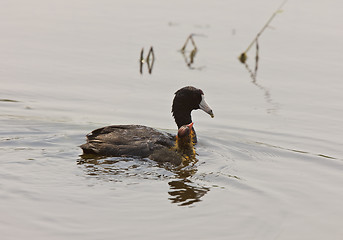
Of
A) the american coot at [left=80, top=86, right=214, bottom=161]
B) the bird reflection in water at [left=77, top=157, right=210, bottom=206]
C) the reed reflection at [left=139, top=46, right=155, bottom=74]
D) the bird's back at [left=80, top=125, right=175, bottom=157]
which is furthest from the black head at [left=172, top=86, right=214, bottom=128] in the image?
the reed reflection at [left=139, top=46, right=155, bottom=74]

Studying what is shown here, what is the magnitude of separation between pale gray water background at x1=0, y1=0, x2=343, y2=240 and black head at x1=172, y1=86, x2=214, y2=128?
1.53 feet

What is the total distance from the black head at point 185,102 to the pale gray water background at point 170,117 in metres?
0.47

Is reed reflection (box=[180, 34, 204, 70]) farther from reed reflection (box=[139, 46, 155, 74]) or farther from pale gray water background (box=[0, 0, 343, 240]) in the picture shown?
reed reflection (box=[139, 46, 155, 74])

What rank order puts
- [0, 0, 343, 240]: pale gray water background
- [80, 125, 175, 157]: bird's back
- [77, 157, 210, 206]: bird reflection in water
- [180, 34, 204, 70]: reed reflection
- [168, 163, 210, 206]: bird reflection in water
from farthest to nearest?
1. [180, 34, 204, 70]: reed reflection
2. [80, 125, 175, 157]: bird's back
3. [77, 157, 210, 206]: bird reflection in water
4. [168, 163, 210, 206]: bird reflection in water
5. [0, 0, 343, 240]: pale gray water background

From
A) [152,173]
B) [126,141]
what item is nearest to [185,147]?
[126,141]

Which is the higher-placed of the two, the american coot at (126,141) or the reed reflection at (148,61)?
the reed reflection at (148,61)

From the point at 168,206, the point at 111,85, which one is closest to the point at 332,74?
the point at 111,85

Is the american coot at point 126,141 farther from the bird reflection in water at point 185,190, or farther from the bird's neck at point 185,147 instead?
the bird reflection in water at point 185,190

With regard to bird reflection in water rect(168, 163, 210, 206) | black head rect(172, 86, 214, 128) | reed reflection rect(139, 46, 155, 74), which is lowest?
bird reflection in water rect(168, 163, 210, 206)

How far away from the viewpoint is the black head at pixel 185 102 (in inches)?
429

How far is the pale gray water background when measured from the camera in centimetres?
753

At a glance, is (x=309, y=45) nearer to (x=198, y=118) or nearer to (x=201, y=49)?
(x=201, y=49)

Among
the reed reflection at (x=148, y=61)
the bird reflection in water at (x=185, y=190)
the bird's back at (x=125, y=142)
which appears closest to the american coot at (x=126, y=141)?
the bird's back at (x=125, y=142)

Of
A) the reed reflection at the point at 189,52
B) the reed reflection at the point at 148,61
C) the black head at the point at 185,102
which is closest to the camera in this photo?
the black head at the point at 185,102
